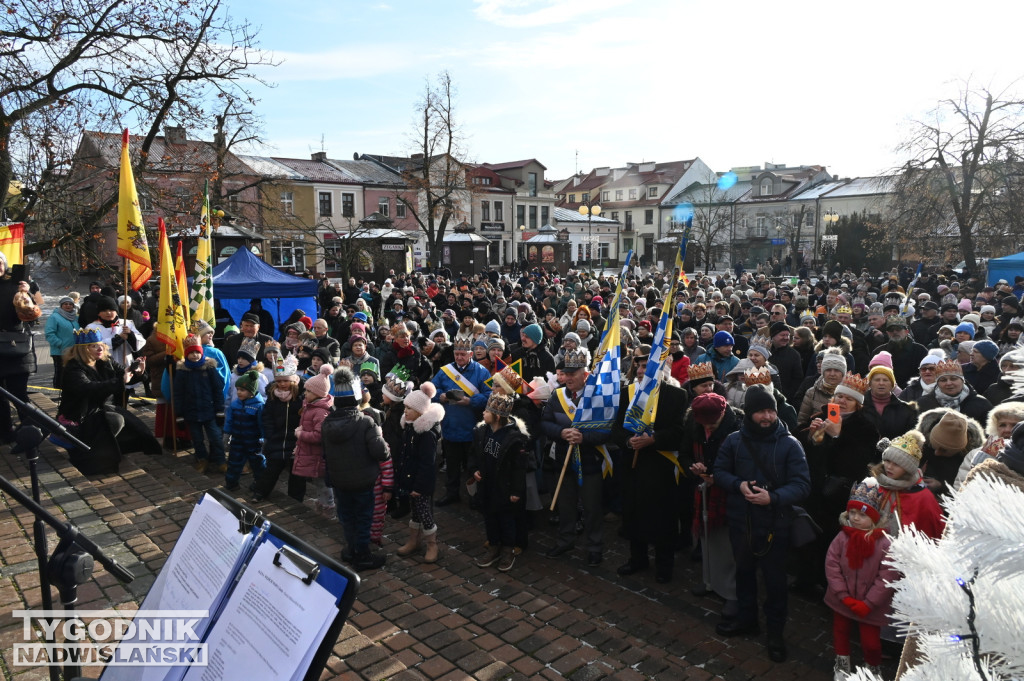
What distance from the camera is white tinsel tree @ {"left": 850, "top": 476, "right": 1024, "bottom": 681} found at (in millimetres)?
1084

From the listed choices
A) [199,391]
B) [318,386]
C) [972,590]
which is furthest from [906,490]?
[199,391]

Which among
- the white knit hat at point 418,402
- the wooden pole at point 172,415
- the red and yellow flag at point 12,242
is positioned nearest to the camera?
the white knit hat at point 418,402

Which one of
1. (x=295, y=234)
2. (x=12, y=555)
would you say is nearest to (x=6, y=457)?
(x=12, y=555)

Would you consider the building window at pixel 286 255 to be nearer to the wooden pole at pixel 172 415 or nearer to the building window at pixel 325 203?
the building window at pixel 325 203

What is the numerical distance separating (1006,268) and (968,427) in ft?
74.5

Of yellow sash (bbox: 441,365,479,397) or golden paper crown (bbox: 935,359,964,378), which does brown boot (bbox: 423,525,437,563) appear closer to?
yellow sash (bbox: 441,365,479,397)

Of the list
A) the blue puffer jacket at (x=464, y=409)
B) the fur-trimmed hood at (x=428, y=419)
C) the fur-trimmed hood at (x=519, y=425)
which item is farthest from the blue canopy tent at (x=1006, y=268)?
the fur-trimmed hood at (x=428, y=419)

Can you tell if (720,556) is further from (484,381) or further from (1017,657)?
(1017,657)

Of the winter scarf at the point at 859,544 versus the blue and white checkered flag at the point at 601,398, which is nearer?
the winter scarf at the point at 859,544

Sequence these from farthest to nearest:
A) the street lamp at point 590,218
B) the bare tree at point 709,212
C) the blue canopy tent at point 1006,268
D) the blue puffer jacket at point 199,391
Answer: the bare tree at point 709,212 → the street lamp at point 590,218 → the blue canopy tent at point 1006,268 → the blue puffer jacket at point 199,391

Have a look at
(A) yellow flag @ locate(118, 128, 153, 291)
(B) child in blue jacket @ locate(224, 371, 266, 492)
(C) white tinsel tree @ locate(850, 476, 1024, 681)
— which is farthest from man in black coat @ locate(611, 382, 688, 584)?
(A) yellow flag @ locate(118, 128, 153, 291)

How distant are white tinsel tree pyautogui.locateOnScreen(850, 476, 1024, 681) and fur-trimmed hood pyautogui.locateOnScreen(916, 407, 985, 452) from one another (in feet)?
14.3

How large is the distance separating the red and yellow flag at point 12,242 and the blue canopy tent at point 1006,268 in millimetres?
27075

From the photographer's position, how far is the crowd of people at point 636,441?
4.51m
